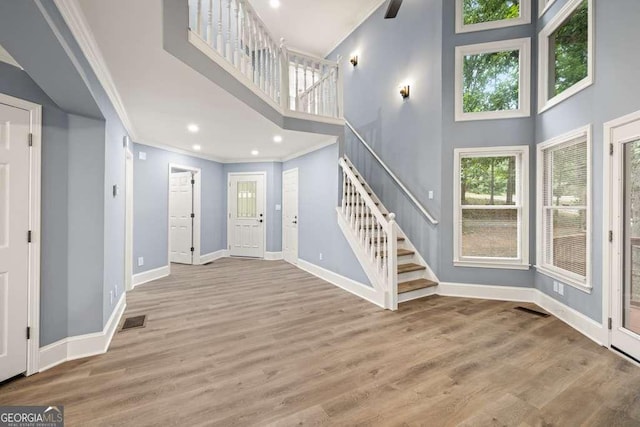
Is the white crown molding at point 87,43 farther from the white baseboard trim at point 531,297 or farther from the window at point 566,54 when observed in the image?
the white baseboard trim at point 531,297

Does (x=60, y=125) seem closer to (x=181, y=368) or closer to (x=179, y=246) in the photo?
(x=181, y=368)

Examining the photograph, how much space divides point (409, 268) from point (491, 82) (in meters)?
2.91

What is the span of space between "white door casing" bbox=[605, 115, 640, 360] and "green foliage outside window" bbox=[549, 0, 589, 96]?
0.95 meters

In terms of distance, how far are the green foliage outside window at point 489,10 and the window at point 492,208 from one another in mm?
1859

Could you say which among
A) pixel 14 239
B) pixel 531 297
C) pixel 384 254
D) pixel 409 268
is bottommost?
pixel 531 297

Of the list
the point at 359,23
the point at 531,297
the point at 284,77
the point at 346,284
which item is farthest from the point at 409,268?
the point at 359,23

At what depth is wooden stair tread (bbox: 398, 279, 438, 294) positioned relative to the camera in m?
3.85

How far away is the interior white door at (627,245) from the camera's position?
2.38 meters

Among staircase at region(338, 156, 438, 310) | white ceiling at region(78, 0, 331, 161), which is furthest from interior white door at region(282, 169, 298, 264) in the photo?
staircase at region(338, 156, 438, 310)

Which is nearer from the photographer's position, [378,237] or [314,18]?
[378,237]

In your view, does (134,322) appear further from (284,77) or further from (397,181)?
(397,181)

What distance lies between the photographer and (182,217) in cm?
641

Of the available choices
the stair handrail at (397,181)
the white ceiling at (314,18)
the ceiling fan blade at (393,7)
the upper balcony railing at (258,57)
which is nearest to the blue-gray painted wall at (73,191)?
the upper balcony railing at (258,57)

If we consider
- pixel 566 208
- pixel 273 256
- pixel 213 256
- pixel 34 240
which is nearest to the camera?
pixel 34 240
